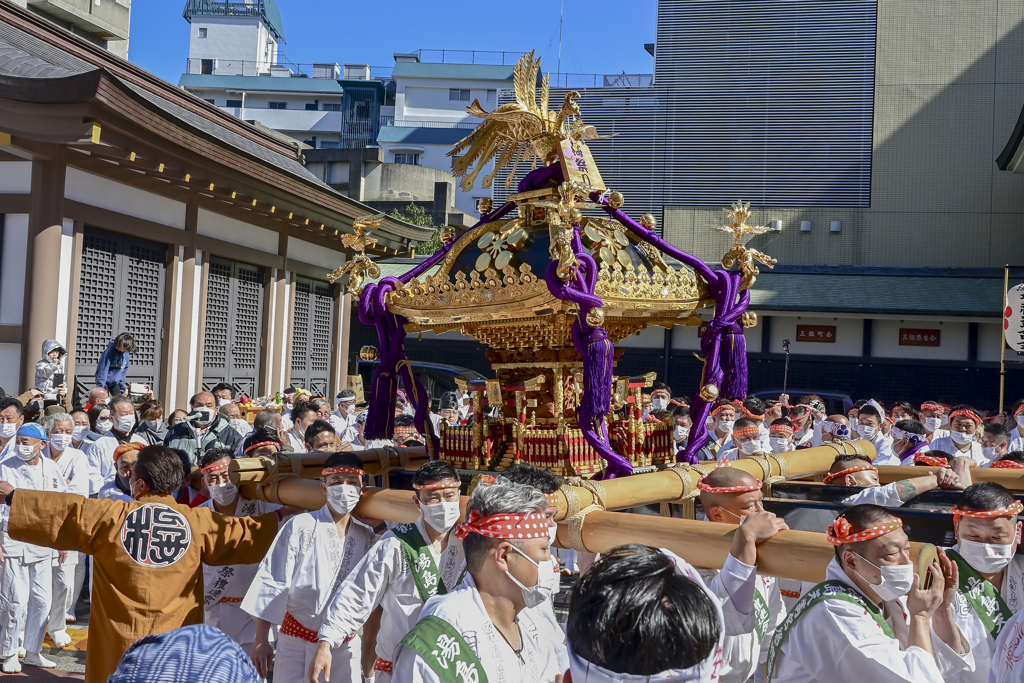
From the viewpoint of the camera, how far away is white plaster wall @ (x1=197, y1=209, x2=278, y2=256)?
1080cm

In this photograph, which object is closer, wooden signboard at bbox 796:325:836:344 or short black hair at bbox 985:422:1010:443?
short black hair at bbox 985:422:1010:443

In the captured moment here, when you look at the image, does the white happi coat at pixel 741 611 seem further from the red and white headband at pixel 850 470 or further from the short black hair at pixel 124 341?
the short black hair at pixel 124 341

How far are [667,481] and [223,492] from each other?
7.20 ft

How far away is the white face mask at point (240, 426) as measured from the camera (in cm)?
812

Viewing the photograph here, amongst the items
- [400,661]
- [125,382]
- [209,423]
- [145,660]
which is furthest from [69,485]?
[145,660]

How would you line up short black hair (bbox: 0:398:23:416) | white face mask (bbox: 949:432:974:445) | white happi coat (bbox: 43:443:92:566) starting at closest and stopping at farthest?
short black hair (bbox: 0:398:23:416), white happi coat (bbox: 43:443:92:566), white face mask (bbox: 949:432:974:445)

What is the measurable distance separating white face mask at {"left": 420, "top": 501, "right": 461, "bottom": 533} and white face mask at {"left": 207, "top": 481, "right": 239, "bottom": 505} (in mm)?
1345

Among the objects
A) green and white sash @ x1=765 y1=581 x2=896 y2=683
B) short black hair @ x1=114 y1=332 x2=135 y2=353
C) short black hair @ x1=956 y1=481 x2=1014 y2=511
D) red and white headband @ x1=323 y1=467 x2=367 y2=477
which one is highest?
short black hair @ x1=114 y1=332 x2=135 y2=353

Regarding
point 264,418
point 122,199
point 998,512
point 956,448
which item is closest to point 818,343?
point 956,448

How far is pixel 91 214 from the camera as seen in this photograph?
8.87 meters

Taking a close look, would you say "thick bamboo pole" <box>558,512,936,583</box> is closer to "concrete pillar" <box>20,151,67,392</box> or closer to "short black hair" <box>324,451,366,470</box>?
"short black hair" <box>324,451,366,470</box>

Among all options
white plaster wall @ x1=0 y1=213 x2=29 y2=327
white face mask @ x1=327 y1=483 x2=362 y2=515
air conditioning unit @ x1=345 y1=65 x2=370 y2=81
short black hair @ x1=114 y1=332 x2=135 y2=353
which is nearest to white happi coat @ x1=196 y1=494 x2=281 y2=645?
white face mask @ x1=327 y1=483 x2=362 y2=515

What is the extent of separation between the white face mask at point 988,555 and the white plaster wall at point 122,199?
835 cm

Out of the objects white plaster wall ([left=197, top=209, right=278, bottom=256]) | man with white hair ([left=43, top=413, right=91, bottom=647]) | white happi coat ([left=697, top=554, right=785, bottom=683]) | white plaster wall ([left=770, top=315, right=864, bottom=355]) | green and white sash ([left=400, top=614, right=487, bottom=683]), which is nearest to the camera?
green and white sash ([left=400, top=614, right=487, bottom=683])
